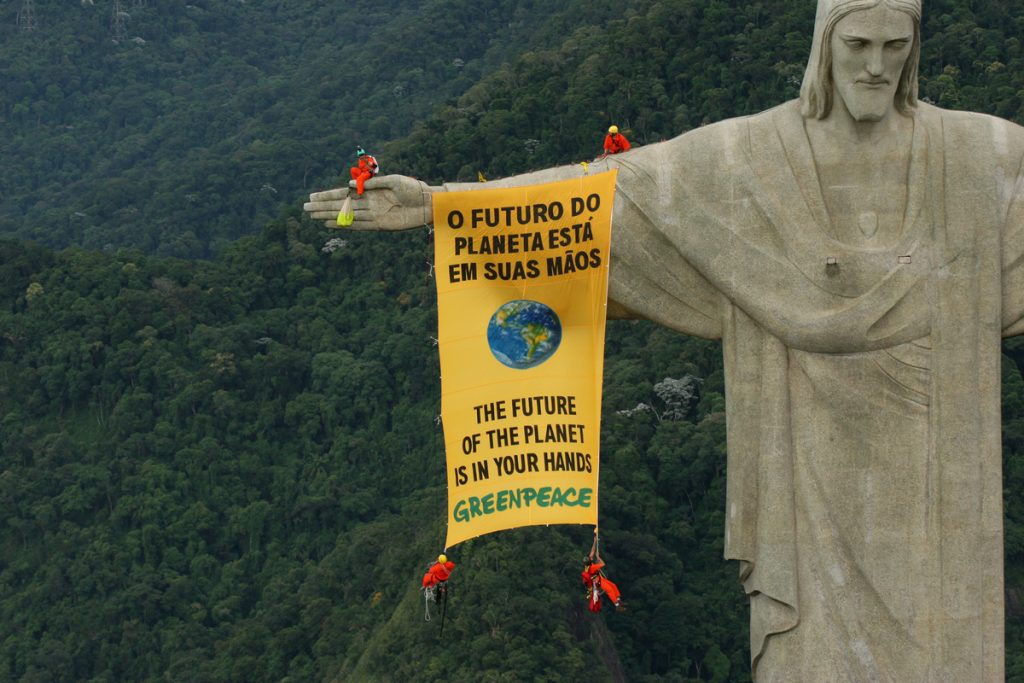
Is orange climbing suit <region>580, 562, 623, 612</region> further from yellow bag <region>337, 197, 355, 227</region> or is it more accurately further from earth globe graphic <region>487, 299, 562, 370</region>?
yellow bag <region>337, 197, 355, 227</region>

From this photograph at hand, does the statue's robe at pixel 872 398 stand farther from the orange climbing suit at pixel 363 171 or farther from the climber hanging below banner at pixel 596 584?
the orange climbing suit at pixel 363 171

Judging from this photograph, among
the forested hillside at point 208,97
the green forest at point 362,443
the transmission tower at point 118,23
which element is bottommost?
the green forest at point 362,443

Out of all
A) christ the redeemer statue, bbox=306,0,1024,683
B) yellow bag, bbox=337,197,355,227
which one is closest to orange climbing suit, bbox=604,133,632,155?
christ the redeemer statue, bbox=306,0,1024,683

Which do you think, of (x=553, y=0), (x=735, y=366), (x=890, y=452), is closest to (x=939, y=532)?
(x=890, y=452)

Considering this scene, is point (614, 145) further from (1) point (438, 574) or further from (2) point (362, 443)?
(2) point (362, 443)

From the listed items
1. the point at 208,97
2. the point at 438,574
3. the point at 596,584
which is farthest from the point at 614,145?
the point at 208,97

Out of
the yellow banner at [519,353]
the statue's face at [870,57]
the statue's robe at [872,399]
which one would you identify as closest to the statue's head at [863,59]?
the statue's face at [870,57]

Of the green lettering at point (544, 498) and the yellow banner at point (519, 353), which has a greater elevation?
the yellow banner at point (519, 353)
